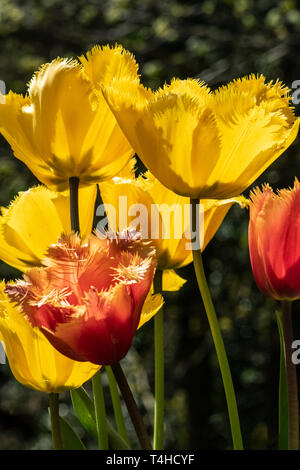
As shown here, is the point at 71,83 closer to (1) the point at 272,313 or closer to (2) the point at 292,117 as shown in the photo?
(2) the point at 292,117

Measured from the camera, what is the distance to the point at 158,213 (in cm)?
33

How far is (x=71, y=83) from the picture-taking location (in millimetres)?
315

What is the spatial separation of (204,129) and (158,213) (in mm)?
51

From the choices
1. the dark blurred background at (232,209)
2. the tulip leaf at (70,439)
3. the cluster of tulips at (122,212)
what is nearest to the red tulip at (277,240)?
the cluster of tulips at (122,212)

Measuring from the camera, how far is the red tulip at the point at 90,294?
9.9 inches

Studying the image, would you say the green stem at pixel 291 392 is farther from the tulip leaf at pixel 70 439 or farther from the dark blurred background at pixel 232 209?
the dark blurred background at pixel 232 209

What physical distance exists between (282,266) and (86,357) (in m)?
0.09

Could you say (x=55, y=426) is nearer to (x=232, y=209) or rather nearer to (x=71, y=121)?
(x=71, y=121)

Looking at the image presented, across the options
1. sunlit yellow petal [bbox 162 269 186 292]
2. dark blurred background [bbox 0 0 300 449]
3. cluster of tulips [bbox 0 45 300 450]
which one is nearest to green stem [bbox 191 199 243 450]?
cluster of tulips [bbox 0 45 300 450]

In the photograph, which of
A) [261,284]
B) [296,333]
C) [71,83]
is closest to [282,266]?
[261,284]

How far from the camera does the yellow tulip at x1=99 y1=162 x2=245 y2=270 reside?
332 millimetres

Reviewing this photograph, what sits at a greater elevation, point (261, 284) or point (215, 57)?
point (215, 57)

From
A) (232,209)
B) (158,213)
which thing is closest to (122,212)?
(158,213)
